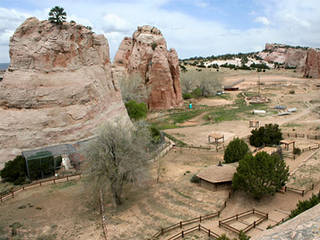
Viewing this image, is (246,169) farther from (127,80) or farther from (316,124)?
(127,80)

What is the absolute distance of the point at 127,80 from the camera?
48969 millimetres

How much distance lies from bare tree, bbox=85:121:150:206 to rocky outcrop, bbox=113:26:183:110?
33931 mm

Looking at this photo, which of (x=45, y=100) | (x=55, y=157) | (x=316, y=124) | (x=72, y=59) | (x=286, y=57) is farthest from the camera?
(x=286, y=57)

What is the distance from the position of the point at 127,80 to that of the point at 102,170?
32654mm

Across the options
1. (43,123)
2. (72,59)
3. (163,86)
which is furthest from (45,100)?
(163,86)

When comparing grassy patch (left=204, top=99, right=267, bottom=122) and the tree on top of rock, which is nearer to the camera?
the tree on top of rock

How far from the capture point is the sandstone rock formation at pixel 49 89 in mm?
24875

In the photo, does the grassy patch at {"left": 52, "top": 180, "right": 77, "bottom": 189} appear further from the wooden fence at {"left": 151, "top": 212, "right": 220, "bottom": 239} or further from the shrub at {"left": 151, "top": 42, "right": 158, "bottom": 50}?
the shrub at {"left": 151, "top": 42, "right": 158, "bottom": 50}

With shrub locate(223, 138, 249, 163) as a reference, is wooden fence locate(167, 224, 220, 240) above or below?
below

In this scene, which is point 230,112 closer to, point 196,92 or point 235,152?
point 196,92

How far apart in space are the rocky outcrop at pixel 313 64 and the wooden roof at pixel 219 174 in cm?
7766

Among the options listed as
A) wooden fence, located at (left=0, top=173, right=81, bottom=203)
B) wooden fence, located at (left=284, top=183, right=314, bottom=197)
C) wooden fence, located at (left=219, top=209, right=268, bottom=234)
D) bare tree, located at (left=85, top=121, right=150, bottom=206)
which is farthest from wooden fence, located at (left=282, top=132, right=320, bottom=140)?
wooden fence, located at (left=0, top=173, right=81, bottom=203)

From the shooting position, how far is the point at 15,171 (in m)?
22.5

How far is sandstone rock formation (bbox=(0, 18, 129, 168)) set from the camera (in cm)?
2488
